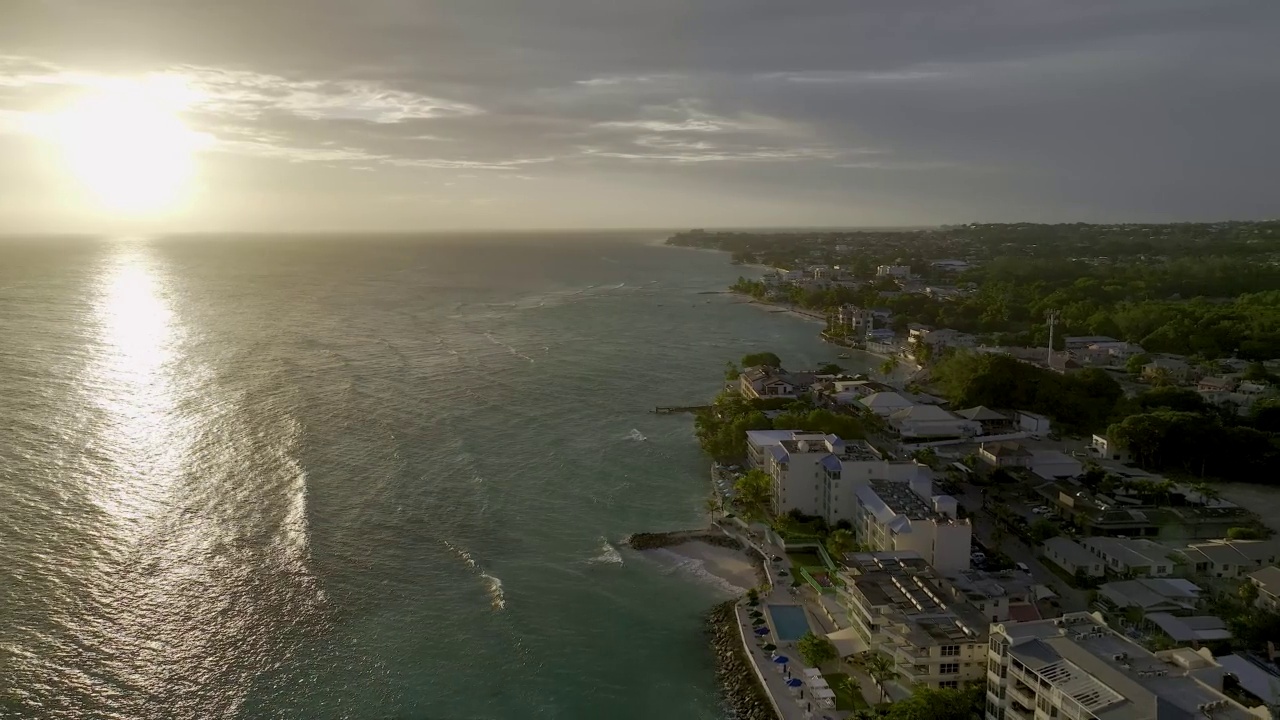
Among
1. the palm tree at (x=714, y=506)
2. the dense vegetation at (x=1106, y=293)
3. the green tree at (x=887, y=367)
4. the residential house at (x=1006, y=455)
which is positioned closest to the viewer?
the palm tree at (x=714, y=506)

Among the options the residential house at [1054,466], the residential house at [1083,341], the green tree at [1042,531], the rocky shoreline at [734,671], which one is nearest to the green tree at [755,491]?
the rocky shoreline at [734,671]

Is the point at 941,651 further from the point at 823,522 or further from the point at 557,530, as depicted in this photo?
the point at 557,530

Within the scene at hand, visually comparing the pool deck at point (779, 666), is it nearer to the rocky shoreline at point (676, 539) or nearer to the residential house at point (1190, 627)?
the rocky shoreline at point (676, 539)

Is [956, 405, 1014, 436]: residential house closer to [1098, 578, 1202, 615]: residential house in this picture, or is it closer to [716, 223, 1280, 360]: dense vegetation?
[1098, 578, 1202, 615]: residential house

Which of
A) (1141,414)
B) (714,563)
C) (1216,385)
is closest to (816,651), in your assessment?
(714,563)

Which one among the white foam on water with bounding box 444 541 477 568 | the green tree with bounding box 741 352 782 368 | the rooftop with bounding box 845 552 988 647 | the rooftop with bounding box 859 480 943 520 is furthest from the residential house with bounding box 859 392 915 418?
the white foam on water with bounding box 444 541 477 568

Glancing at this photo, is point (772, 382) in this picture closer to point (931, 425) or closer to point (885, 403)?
point (885, 403)
